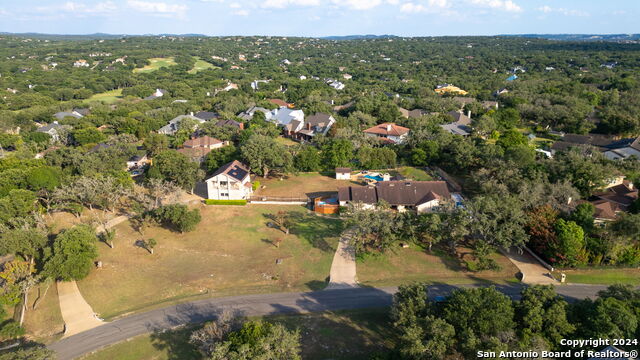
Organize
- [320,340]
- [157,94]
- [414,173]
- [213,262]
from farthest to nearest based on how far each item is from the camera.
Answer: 1. [157,94]
2. [414,173]
3. [213,262]
4. [320,340]

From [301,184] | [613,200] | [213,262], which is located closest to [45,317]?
[213,262]

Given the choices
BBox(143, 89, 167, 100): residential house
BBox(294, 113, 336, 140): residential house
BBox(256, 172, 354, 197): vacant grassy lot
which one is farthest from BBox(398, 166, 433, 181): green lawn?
BBox(143, 89, 167, 100): residential house

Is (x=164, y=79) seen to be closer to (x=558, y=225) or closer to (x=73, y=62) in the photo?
(x=73, y=62)

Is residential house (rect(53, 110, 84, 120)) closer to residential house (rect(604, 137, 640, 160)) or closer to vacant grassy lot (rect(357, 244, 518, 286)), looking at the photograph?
vacant grassy lot (rect(357, 244, 518, 286))

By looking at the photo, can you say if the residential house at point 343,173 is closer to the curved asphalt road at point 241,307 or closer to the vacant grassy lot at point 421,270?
the vacant grassy lot at point 421,270

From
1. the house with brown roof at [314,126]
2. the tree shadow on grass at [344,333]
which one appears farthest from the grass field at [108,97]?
the tree shadow on grass at [344,333]

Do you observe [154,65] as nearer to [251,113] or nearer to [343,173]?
[251,113]
